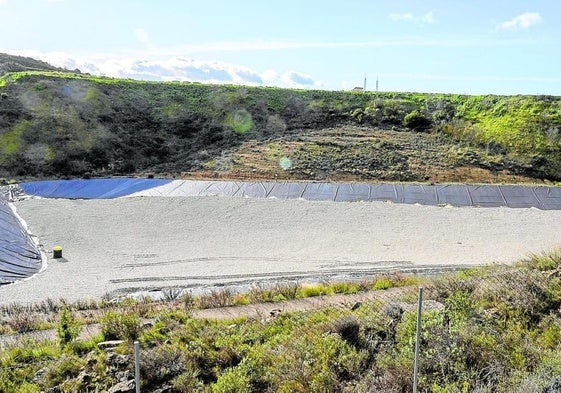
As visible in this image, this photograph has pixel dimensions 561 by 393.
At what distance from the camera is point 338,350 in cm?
734

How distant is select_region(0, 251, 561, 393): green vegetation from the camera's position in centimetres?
656

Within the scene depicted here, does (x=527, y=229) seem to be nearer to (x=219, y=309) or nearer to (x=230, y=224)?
(x=230, y=224)

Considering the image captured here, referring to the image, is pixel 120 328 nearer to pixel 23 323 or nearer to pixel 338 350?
pixel 23 323

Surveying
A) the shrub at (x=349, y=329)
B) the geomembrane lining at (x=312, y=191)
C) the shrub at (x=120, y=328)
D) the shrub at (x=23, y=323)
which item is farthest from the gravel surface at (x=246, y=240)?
the shrub at (x=349, y=329)

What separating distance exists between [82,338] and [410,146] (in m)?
28.8

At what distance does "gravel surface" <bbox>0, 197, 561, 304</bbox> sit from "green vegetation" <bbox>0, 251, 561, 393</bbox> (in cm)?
489

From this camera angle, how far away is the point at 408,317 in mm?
8172

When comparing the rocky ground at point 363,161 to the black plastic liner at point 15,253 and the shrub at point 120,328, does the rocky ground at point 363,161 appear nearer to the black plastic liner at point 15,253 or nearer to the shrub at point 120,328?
the black plastic liner at point 15,253

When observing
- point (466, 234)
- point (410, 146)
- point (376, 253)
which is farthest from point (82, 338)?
point (410, 146)

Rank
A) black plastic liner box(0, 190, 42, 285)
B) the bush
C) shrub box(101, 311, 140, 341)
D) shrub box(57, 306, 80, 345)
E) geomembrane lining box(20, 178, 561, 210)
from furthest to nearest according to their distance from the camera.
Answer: the bush, geomembrane lining box(20, 178, 561, 210), black plastic liner box(0, 190, 42, 285), shrub box(101, 311, 140, 341), shrub box(57, 306, 80, 345)

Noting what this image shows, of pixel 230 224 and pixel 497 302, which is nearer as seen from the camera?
pixel 497 302

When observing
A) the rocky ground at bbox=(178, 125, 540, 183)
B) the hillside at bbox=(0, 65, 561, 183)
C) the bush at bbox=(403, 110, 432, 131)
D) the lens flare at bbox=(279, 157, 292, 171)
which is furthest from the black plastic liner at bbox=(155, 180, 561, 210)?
the bush at bbox=(403, 110, 432, 131)

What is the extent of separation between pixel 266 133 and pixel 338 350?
31.1m

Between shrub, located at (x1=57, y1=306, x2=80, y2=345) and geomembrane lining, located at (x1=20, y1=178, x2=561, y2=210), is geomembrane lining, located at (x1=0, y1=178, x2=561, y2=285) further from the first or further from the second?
shrub, located at (x1=57, y1=306, x2=80, y2=345)
